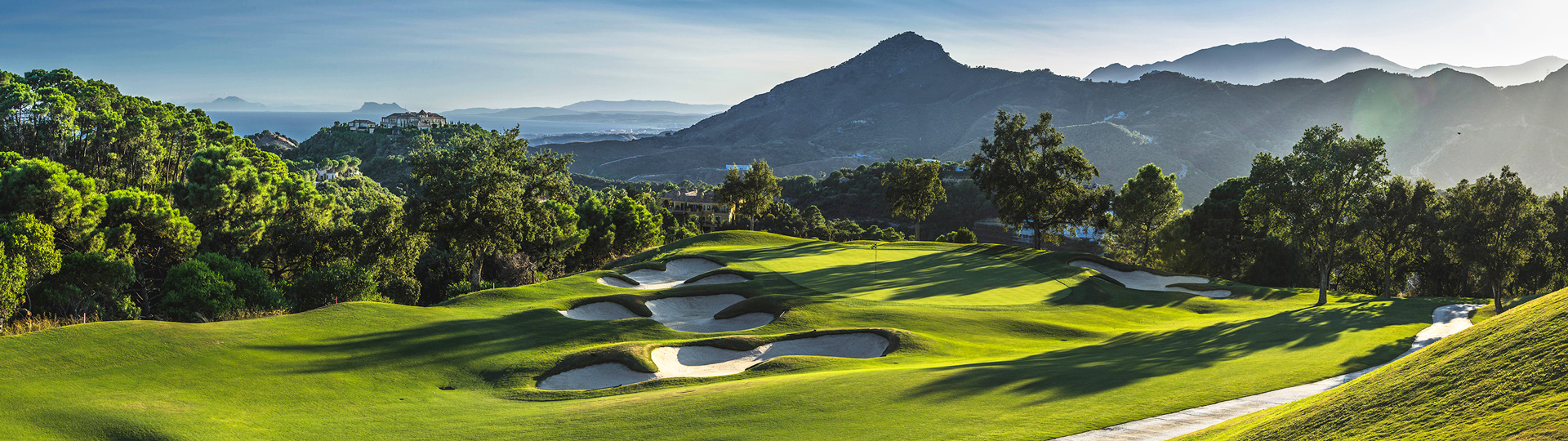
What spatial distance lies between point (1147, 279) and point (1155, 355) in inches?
856

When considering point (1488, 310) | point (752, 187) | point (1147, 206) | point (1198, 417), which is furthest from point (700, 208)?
point (1198, 417)

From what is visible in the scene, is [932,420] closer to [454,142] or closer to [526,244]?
[454,142]

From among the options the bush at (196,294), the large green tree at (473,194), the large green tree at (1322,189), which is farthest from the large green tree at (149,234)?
the large green tree at (1322,189)

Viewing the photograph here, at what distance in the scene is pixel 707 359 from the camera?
65.1 ft

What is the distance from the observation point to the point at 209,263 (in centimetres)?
3022

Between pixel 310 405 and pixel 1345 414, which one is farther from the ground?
pixel 1345 414

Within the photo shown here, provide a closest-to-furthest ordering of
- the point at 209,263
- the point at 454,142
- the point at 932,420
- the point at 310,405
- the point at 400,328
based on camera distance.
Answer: the point at 932,420 → the point at 310,405 → the point at 400,328 → the point at 209,263 → the point at 454,142

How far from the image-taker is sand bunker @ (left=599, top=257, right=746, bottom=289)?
105 ft

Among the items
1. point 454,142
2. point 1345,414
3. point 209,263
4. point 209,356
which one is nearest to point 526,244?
point 454,142

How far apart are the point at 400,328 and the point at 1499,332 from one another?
70.9ft

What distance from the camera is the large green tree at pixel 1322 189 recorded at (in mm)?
30203

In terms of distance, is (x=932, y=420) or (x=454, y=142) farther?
(x=454, y=142)

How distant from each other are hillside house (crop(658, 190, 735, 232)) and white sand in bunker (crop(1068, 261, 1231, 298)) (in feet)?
231

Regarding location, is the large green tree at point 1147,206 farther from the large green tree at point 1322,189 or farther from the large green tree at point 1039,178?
the large green tree at point 1322,189
